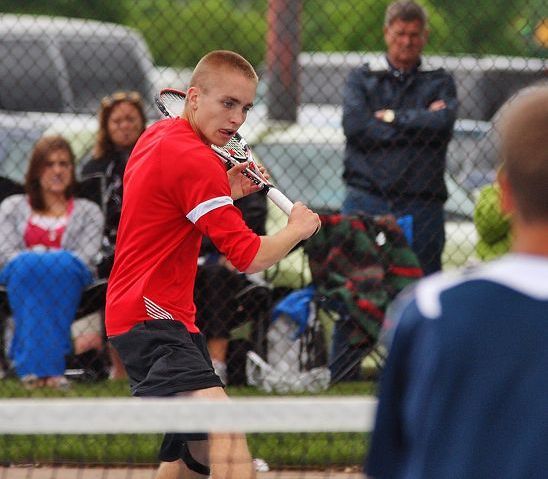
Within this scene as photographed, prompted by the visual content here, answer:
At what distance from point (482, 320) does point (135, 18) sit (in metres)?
21.6

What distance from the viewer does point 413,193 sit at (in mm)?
6508

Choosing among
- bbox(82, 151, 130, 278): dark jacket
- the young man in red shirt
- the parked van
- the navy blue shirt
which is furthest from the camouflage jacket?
the navy blue shirt

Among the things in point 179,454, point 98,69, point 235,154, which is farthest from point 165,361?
point 98,69

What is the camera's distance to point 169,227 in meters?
3.90

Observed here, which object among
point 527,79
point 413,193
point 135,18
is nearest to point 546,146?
point 413,193

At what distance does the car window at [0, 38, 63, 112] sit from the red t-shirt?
514 centimetres

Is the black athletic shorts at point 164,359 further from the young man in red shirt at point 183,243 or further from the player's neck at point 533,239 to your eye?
the player's neck at point 533,239

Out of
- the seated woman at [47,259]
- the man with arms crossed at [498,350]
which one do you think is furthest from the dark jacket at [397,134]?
the man with arms crossed at [498,350]

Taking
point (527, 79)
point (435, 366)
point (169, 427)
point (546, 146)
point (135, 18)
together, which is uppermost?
point (135, 18)

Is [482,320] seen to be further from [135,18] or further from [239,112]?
[135,18]

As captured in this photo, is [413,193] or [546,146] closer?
[546,146]

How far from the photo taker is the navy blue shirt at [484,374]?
1.94 metres

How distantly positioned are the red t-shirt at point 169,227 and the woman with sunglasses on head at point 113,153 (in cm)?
270

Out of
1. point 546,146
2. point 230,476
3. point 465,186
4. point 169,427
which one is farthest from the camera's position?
point 465,186
